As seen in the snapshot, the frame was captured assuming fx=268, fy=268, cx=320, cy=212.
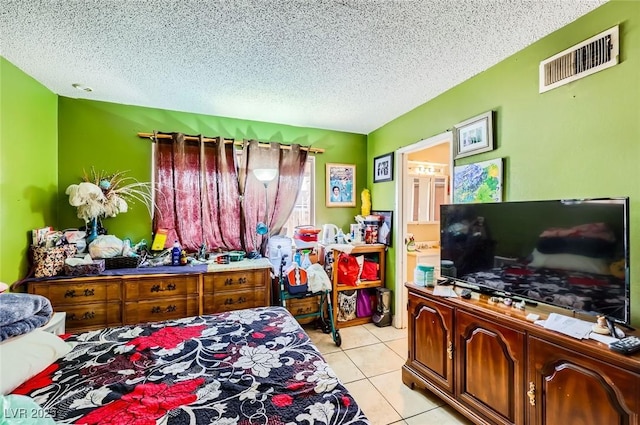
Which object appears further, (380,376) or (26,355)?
(380,376)

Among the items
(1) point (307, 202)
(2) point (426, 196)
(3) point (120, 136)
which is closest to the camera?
(3) point (120, 136)

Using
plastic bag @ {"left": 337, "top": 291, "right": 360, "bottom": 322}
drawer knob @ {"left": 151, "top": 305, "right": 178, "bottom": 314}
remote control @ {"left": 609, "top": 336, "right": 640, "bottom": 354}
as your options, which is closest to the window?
plastic bag @ {"left": 337, "top": 291, "right": 360, "bottom": 322}

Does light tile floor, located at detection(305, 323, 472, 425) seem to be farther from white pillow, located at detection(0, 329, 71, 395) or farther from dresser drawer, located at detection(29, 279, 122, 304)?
dresser drawer, located at detection(29, 279, 122, 304)

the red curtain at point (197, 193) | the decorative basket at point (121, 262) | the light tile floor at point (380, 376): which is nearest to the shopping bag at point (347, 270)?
the light tile floor at point (380, 376)

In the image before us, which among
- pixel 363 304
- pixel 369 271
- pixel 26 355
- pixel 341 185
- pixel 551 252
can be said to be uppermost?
pixel 341 185

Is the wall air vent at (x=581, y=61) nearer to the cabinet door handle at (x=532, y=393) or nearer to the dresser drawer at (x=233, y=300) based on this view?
the cabinet door handle at (x=532, y=393)

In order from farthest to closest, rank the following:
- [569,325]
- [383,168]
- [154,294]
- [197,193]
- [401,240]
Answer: [383,168] < [401,240] < [197,193] < [154,294] < [569,325]

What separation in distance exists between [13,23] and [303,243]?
2.68m

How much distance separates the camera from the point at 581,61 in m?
1.53

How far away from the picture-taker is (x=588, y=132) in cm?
151

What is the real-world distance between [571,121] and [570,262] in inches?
33.3

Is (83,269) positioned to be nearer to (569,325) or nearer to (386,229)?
(386,229)

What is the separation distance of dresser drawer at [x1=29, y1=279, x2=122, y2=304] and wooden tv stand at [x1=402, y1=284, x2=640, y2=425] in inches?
99.2

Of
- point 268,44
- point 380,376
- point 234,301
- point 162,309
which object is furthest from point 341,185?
point 162,309
